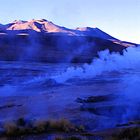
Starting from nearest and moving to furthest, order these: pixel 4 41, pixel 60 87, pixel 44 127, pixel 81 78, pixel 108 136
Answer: pixel 108 136 → pixel 44 127 → pixel 60 87 → pixel 81 78 → pixel 4 41

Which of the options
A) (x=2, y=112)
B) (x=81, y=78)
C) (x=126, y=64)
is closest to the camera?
(x=2, y=112)

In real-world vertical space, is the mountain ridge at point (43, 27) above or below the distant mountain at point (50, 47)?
above

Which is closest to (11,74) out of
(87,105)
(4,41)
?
(87,105)

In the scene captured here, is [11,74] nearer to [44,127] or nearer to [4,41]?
[44,127]

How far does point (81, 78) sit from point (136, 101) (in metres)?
17.1

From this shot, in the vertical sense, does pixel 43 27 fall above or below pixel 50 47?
above

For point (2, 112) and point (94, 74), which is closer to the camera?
point (2, 112)

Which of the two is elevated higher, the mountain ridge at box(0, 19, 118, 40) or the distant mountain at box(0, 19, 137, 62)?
the mountain ridge at box(0, 19, 118, 40)

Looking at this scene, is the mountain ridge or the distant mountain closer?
the distant mountain

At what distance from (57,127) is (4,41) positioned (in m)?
74.0

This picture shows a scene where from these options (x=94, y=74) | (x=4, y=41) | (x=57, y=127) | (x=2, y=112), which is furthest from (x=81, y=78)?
(x=4, y=41)

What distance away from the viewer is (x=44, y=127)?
1548 cm

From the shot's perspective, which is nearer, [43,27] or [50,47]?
[50,47]

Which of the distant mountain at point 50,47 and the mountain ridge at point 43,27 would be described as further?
the mountain ridge at point 43,27
